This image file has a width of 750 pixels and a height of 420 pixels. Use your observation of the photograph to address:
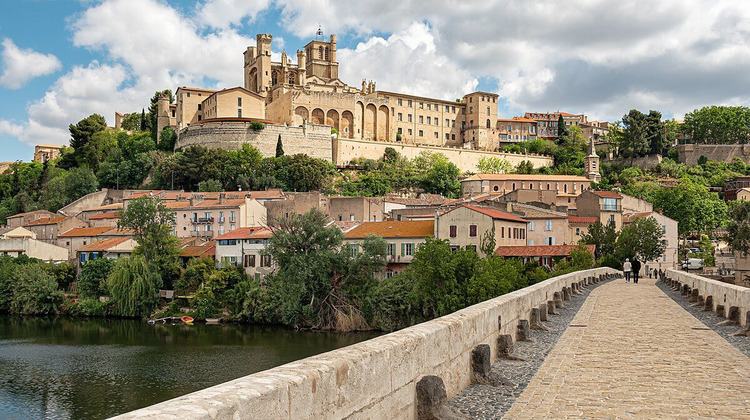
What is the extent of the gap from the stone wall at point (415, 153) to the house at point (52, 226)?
131 ft

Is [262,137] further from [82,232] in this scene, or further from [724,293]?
[724,293]

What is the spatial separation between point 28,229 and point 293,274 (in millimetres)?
42542

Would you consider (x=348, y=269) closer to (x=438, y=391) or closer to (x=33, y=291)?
(x=33, y=291)

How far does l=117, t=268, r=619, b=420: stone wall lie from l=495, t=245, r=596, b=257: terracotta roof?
37.3 m

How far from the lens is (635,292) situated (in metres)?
23.5

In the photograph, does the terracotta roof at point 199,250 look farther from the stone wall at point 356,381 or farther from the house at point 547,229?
the stone wall at point 356,381

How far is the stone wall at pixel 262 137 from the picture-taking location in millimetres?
94562

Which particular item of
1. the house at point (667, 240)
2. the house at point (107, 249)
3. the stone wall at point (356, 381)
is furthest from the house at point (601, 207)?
the stone wall at point (356, 381)

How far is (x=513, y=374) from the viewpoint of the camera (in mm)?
8562

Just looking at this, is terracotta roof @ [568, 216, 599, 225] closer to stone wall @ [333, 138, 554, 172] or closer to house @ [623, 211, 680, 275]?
house @ [623, 211, 680, 275]

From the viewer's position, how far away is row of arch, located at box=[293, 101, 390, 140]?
106 metres

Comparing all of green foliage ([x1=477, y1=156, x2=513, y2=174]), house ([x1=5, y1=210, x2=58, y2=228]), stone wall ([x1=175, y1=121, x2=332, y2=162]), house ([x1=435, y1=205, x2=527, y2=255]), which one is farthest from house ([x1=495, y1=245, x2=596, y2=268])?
green foliage ([x1=477, y1=156, x2=513, y2=174])

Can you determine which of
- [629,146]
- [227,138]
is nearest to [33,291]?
[227,138]

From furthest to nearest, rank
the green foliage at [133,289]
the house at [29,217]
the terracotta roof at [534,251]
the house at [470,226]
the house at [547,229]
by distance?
the house at [29,217] < the house at [547,229] < the green foliage at [133,289] < the house at [470,226] < the terracotta roof at [534,251]
